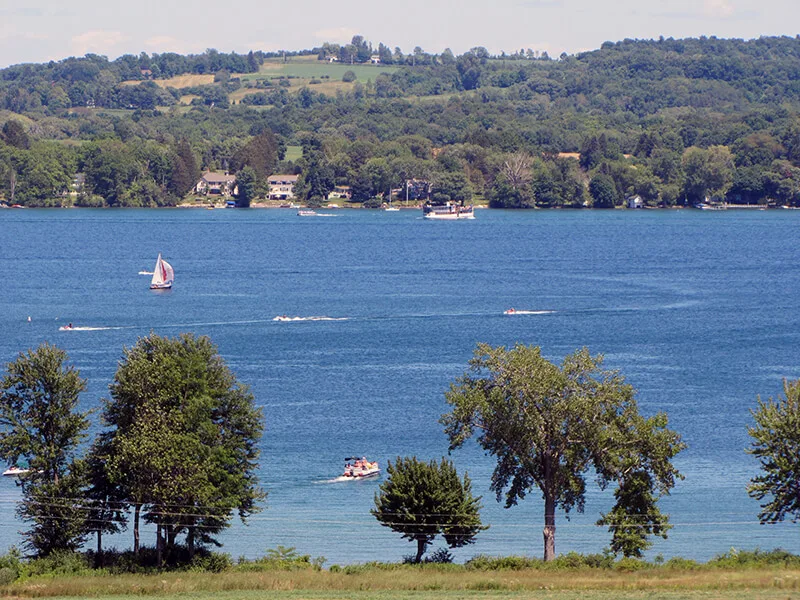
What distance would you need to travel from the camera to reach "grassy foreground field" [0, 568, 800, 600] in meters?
35.8

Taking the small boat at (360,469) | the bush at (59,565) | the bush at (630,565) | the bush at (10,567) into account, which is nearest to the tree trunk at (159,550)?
the bush at (59,565)

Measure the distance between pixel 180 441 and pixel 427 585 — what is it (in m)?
9.80

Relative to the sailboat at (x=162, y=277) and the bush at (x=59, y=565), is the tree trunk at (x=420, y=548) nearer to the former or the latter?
the bush at (x=59, y=565)

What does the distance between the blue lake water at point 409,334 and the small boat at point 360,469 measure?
587 millimetres

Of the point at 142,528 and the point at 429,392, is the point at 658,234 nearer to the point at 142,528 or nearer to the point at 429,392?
the point at 429,392

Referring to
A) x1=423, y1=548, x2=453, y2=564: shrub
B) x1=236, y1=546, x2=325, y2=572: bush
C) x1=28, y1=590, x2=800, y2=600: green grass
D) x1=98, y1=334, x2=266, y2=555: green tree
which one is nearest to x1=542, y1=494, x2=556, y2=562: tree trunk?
x1=423, y1=548, x2=453, y2=564: shrub

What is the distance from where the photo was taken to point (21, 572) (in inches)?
1599

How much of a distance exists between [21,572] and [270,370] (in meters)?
39.9

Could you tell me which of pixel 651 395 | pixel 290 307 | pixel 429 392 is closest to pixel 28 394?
pixel 429 392

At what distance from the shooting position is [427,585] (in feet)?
126

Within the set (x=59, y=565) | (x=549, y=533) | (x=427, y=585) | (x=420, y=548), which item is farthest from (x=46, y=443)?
(x=549, y=533)

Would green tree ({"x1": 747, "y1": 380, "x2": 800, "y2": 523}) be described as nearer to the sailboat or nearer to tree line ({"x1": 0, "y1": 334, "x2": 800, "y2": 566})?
tree line ({"x1": 0, "y1": 334, "x2": 800, "y2": 566})

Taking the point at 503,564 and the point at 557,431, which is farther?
the point at 557,431

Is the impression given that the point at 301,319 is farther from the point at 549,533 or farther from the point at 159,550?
the point at 549,533
